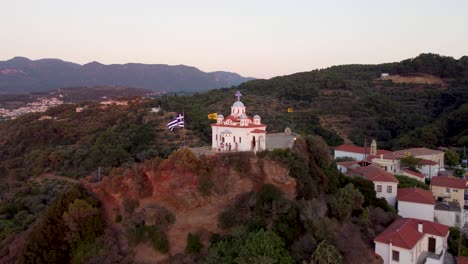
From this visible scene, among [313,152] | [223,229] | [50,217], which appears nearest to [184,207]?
[223,229]

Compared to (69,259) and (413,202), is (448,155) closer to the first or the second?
(413,202)

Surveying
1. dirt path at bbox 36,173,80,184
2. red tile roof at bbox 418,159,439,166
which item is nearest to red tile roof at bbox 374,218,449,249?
red tile roof at bbox 418,159,439,166

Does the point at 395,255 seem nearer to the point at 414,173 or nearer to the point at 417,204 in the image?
the point at 417,204

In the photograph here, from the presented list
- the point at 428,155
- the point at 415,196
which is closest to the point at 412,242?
the point at 415,196

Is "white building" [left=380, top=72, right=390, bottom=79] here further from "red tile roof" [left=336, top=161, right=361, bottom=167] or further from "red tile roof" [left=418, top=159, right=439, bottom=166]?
"red tile roof" [left=336, top=161, right=361, bottom=167]

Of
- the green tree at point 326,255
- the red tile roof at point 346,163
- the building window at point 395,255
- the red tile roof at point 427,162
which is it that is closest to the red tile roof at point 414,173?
the red tile roof at point 427,162

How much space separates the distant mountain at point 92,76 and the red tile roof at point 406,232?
119447 mm

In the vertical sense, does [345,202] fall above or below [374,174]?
below

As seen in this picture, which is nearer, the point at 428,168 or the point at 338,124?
the point at 428,168

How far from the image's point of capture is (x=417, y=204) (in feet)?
83.4

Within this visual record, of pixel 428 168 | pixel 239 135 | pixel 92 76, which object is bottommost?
pixel 428 168

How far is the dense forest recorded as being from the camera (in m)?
20.3

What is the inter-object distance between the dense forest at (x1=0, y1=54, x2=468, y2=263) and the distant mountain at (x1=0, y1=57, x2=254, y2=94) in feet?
231

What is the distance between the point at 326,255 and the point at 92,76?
13804 cm
